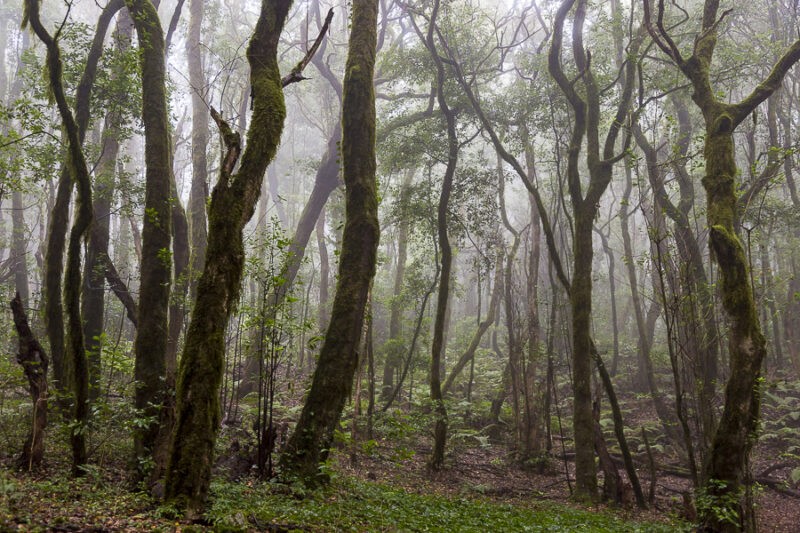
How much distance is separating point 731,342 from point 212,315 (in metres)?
7.12

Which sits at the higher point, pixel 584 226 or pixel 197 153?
pixel 197 153

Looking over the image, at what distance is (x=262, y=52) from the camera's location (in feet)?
21.4

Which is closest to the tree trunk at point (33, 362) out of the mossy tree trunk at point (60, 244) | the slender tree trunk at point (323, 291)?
the mossy tree trunk at point (60, 244)

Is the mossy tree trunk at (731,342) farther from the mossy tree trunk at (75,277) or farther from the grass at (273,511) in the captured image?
the mossy tree trunk at (75,277)

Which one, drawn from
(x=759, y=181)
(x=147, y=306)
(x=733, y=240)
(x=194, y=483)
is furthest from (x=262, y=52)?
(x=759, y=181)

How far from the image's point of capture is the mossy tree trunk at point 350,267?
7.32 metres

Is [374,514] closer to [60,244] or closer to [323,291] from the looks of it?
[60,244]

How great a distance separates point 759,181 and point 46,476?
1231 cm

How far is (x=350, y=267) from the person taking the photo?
8078 millimetres

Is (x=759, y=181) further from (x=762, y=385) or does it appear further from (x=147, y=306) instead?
(x=147, y=306)

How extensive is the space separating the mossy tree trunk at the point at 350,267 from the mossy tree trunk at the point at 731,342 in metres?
4.95

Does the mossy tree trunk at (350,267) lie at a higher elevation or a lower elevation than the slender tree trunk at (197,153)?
lower

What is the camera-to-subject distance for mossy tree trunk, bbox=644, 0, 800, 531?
24.2 feet

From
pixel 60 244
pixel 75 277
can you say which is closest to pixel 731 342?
pixel 75 277
